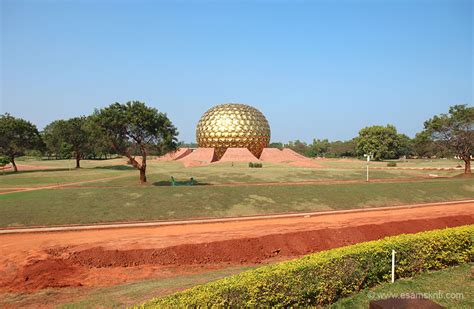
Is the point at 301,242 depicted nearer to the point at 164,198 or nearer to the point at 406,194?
the point at 164,198

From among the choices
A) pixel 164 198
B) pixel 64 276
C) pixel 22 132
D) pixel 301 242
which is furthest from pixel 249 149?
pixel 64 276

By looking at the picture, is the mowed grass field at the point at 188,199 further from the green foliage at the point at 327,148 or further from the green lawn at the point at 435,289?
the green foliage at the point at 327,148

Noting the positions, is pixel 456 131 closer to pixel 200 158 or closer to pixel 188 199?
pixel 188 199

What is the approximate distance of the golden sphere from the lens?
6700 cm

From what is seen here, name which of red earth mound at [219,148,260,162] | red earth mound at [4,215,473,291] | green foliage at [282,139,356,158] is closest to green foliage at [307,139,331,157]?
green foliage at [282,139,356,158]

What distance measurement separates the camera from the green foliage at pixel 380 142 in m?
94.5

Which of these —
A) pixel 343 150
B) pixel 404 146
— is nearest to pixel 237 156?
pixel 404 146

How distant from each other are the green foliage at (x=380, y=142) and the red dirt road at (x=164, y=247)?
3116 inches

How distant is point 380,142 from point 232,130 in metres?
52.0

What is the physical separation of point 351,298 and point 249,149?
59.2 metres

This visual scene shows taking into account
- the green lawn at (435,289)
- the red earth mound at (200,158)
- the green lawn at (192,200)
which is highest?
the red earth mound at (200,158)

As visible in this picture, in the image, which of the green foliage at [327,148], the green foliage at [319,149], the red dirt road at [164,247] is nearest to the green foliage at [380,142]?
the green foliage at [327,148]

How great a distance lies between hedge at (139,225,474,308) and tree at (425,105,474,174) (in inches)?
1385

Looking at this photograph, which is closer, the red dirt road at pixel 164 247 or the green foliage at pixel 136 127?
the red dirt road at pixel 164 247
